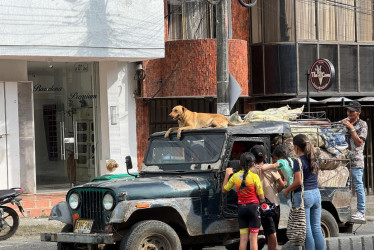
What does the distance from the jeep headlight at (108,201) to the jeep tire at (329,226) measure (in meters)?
3.39

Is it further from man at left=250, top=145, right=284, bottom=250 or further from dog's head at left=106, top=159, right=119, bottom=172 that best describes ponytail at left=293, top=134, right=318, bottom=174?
dog's head at left=106, top=159, right=119, bottom=172

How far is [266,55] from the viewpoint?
21.5 metres

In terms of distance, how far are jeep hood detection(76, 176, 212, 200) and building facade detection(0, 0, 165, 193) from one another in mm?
7913

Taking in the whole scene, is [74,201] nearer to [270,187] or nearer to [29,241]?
[270,187]

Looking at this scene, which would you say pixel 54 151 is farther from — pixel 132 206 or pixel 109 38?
pixel 132 206

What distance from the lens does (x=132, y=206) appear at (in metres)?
9.76

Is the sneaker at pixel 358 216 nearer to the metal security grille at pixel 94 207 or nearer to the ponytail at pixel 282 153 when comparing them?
the ponytail at pixel 282 153

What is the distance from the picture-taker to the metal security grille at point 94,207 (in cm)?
998

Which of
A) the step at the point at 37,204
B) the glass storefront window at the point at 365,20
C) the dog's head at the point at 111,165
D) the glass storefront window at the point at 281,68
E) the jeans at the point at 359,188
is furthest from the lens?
the glass storefront window at the point at 365,20

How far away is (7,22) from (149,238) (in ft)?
28.9

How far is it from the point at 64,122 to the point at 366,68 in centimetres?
837

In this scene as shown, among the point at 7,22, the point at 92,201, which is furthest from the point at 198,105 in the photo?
the point at 92,201

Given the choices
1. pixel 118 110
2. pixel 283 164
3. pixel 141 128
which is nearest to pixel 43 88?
pixel 118 110

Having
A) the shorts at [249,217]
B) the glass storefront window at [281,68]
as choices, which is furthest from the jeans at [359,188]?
the glass storefront window at [281,68]
